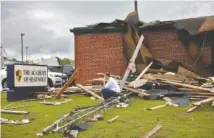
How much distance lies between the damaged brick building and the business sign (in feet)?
17.2

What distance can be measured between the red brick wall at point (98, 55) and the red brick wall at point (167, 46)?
→ 1.79 metres

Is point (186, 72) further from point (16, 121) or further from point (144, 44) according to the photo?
point (16, 121)

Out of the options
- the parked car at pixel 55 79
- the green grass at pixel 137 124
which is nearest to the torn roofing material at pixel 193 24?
the parked car at pixel 55 79

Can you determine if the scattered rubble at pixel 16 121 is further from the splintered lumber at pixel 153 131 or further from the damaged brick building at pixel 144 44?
the damaged brick building at pixel 144 44

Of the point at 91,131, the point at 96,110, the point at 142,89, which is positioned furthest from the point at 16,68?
the point at 91,131

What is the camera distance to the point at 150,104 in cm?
1348

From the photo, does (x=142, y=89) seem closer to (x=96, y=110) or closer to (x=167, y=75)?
(x=167, y=75)

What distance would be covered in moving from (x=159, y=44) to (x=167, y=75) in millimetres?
5096

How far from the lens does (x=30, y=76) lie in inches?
681

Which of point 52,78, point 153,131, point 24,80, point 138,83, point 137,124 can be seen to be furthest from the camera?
point 52,78

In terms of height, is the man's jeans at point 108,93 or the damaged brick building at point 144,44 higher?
the damaged brick building at point 144,44

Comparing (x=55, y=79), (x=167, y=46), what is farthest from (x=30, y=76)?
(x=167, y=46)

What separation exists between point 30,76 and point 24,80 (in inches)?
17.3

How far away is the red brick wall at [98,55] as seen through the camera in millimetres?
22188
